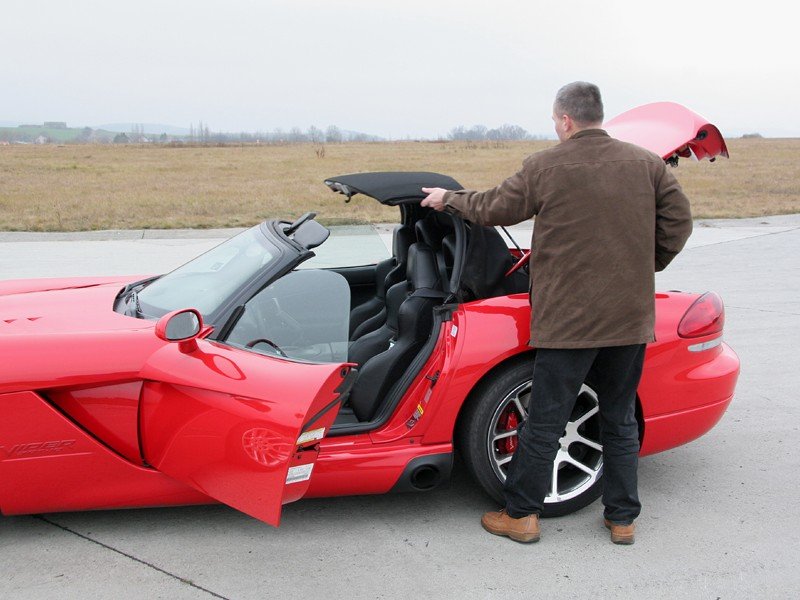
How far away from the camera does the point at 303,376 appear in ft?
9.05

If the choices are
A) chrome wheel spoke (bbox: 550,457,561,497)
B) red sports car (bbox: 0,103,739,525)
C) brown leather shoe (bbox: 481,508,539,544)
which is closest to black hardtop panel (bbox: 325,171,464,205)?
red sports car (bbox: 0,103,739,525)

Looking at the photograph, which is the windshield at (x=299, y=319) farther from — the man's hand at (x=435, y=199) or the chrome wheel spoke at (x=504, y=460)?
the chrome wheel spoke at (x=504, y=460)

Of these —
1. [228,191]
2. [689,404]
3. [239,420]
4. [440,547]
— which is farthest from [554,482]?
[228,191]

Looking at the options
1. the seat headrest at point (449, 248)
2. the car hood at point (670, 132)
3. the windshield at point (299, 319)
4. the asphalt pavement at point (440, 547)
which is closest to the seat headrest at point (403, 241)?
the asphalt pavement at point (440, 547)

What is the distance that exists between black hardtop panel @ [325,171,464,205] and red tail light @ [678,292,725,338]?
1158mm

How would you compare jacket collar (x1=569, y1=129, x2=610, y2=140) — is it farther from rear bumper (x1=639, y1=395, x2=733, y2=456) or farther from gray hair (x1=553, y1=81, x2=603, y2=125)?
rear bumper (x1=639, y1=395, x2=733, y2=456)

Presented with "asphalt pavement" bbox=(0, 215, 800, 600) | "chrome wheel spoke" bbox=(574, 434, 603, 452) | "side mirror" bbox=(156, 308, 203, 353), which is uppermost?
→ "side mirror" bbox=(156, 308, 203, 353)

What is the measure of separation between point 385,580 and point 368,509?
56cm

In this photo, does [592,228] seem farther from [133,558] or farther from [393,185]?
[133,558]

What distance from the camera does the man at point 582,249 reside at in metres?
2.85

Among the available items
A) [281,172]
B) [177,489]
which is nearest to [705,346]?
[177,489]

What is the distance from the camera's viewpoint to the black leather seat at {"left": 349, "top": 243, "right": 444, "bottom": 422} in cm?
335

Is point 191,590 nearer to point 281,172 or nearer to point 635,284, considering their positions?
point 635,284

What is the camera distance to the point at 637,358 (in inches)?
122
